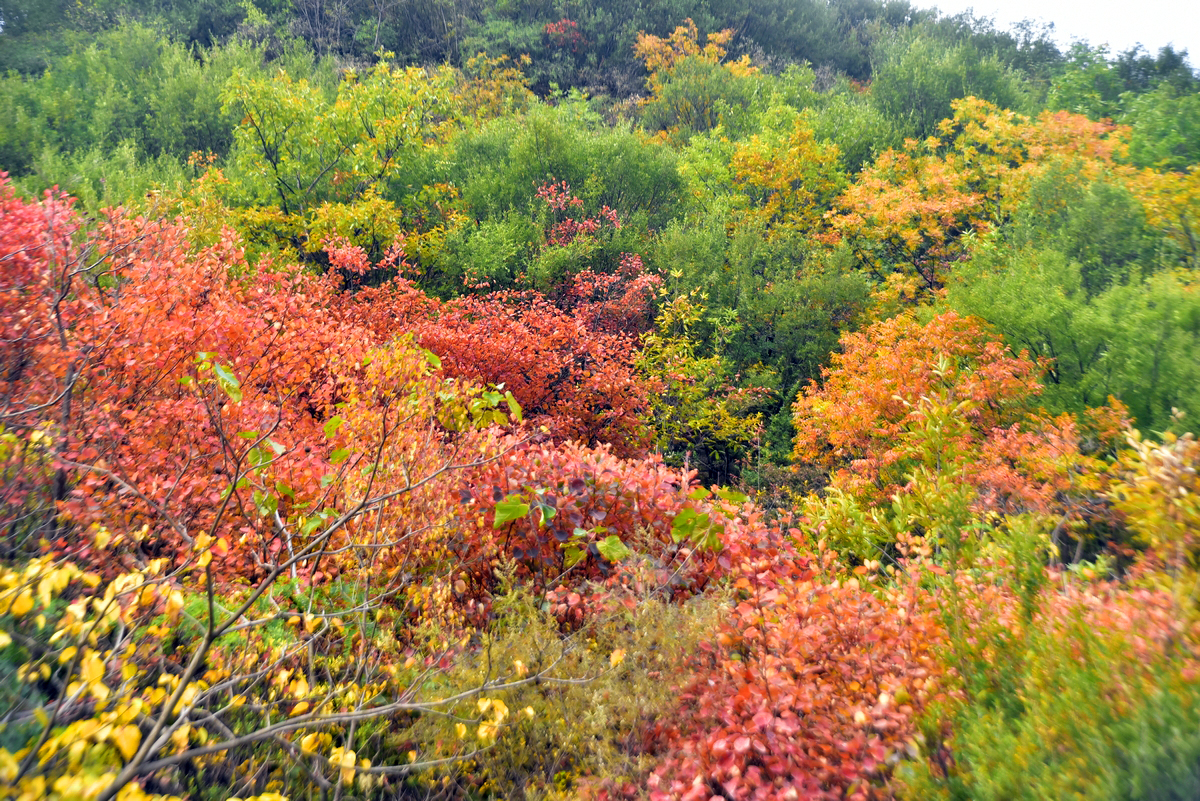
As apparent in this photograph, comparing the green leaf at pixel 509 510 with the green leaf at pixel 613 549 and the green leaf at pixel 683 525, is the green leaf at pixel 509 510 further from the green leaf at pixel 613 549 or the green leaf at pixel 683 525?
the green leaf at pixel 683 525

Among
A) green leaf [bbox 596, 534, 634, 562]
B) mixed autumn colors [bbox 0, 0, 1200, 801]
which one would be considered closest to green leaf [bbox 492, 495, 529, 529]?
mixed autumn colors [bbox 0, 0, 1200, 801]

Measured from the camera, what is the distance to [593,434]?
14297 millimetres

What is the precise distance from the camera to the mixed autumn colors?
317 centimetres

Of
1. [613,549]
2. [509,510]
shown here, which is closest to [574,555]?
[613,549]

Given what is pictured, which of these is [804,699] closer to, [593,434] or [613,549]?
[613,549]

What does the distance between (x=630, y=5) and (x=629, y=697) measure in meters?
45.9

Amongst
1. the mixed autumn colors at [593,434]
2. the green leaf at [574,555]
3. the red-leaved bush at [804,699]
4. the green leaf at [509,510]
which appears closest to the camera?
the mixed autumn colors at [593,434]

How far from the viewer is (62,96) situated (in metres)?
24.2

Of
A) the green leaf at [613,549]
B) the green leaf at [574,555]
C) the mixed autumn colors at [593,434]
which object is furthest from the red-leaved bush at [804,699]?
the green leaf at [574,555]

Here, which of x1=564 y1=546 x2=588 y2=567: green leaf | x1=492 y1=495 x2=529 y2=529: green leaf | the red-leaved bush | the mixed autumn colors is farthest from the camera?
x1=564 y1=546 x2=588 y2=567: green leaf

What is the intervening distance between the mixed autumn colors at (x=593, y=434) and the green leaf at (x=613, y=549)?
30mm

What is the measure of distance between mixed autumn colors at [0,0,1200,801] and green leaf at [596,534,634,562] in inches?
1.2

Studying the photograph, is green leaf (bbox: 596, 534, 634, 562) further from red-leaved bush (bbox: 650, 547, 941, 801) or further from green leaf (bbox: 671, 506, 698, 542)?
red-leaved bush (bbox: 650, 547, 941, 801)

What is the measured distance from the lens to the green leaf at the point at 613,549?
589 cm
